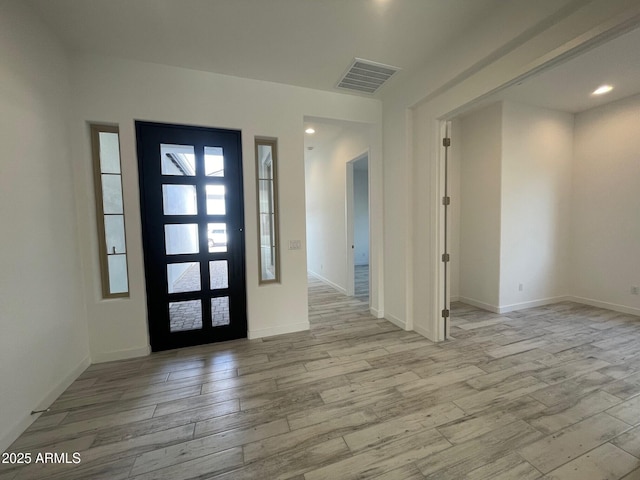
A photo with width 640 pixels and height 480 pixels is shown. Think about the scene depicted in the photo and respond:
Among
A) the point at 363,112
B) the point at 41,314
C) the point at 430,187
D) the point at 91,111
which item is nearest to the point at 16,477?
the point at 41,314

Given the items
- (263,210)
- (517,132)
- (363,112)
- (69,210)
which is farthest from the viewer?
(517,132)

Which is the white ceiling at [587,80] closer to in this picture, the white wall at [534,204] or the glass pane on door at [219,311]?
the white wall at [534,204]

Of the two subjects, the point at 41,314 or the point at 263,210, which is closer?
the point at 41,314

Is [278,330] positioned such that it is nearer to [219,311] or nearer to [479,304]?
[219,311]

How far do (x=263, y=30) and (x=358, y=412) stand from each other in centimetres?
325

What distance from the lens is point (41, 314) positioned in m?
1.95

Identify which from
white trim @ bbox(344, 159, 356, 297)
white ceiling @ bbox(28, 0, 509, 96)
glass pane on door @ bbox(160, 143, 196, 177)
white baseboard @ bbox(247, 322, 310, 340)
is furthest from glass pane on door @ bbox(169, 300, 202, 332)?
white trim @ bbox(344, 159, 356, 297)

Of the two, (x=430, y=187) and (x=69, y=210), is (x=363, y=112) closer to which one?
(x=430, y=187)

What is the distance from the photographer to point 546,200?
4.05m

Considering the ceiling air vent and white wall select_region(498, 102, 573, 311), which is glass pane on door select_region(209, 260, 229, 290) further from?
white wall select_region(498, 102, 573, 311)

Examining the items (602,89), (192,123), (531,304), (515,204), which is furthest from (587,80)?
(192,123)

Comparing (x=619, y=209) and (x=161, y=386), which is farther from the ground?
(x=619, y=209)

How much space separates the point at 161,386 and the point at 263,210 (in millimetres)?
2070

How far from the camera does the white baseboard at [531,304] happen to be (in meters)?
3.84
